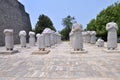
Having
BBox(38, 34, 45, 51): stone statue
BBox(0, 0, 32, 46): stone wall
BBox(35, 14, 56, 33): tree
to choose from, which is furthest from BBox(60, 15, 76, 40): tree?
BBox(38, 34, 45, 51): stone statue

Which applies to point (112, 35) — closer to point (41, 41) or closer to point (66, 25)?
point (41, 41)

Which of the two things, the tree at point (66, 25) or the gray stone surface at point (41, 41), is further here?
the tree at point (66, 25)

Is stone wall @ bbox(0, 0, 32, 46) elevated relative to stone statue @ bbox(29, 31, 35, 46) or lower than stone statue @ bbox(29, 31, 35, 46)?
elevated

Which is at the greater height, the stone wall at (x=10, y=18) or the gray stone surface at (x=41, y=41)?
the stone wall at (x=10, y=18)

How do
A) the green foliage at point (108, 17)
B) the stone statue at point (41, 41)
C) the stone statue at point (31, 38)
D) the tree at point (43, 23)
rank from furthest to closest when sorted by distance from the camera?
the tree at point (43, 23)
the green foliage at point (108, 17)
the stone statue at point (31, 38)
the stone statue at point (41, 41)

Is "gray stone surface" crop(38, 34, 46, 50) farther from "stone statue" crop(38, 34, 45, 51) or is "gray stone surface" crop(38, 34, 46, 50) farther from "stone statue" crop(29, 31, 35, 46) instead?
"stone statue" crop(29, 31, 35, 46)

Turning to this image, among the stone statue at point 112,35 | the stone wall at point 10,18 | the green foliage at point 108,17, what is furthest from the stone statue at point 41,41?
the green foliage at point 108,17

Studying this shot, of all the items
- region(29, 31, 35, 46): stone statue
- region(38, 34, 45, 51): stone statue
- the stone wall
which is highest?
the stone wall

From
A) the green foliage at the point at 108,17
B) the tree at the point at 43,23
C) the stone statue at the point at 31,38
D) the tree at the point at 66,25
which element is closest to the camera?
the stone statue at the point at 31,38

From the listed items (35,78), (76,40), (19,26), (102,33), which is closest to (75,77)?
(35,78)

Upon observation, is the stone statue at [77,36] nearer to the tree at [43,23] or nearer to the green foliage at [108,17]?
the green foliage at [108,17]

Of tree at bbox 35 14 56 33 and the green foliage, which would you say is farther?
tree at bbox 35 14 56 33

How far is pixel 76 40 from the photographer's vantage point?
58.2 ft

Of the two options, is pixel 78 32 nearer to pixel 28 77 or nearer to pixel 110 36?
pixel 110 36
